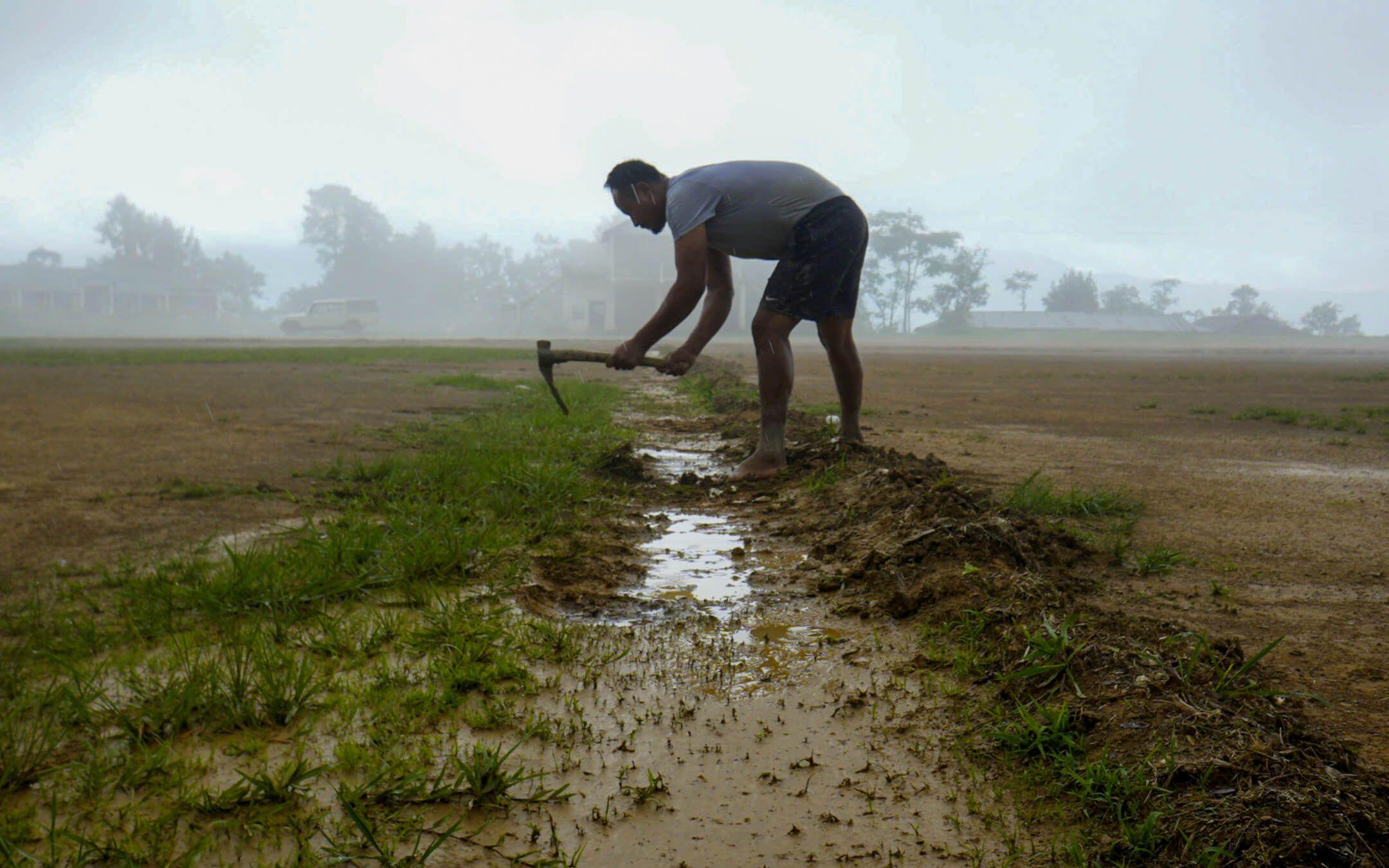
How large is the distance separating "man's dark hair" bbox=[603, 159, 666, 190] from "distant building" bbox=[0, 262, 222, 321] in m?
68.8

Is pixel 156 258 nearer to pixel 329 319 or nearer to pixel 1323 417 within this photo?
pixel 329 319

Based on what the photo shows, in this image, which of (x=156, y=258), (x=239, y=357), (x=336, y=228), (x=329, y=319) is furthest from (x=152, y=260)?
(x=239, y=357)

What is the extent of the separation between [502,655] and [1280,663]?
1778 mm

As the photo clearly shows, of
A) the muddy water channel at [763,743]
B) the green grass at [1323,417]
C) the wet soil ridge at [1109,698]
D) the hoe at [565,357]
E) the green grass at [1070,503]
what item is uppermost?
the hoe at [565,357]

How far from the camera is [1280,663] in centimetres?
213

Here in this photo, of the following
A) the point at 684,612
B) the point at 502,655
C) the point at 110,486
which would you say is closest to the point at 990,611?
the point at 684,612

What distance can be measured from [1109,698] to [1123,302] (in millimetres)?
85695

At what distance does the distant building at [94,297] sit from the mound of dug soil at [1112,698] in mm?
71214

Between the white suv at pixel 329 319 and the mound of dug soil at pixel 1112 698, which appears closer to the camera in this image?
the mound of dug soil at pixel 1112 698

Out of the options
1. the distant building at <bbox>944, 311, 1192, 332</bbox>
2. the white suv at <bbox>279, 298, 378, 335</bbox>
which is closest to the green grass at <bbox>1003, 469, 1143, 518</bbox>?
the white suv at <bbox>279, 298, 378, 335</bbox>

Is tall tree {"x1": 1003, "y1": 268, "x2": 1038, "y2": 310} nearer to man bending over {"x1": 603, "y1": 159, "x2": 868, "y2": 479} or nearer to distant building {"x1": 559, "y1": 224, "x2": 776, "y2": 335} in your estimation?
distant building {"x1": 559, "y1": 224, "x2": 776, "y2": 335}

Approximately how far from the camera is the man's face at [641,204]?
15.8 ft

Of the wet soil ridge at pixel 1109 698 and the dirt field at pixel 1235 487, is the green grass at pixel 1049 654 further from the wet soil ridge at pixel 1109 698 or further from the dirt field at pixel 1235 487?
the dirt field at pixel 1235 487

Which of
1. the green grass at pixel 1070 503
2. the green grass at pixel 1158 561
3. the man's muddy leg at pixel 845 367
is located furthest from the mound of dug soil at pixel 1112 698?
the man's muddy leg at pixel 845 367
